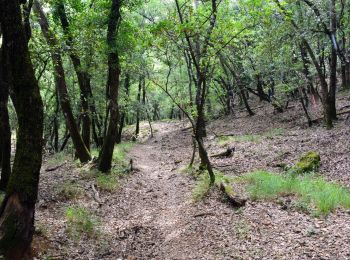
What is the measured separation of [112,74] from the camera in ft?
41.2

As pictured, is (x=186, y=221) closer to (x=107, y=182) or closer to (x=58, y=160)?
(x=107, y=182)

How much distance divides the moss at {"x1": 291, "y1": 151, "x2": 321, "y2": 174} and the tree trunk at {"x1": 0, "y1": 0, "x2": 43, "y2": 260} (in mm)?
8235

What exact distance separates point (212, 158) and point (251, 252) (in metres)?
9.30

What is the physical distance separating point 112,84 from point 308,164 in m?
7.41

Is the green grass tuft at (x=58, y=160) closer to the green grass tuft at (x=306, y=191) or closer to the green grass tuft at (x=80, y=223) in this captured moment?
the green grass tuft at (x=80, y=223)

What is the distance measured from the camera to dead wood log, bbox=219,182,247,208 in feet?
27.2

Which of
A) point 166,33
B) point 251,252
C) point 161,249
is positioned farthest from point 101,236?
point 166,33

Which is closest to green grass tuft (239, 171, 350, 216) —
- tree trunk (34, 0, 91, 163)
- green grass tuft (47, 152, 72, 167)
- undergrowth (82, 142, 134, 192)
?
undergrowth (82, 142, 134, 192)

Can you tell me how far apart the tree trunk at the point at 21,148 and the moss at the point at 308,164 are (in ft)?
27.0

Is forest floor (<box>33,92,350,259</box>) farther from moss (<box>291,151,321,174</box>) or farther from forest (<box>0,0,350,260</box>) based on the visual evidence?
moss (<box>291,151,321,174</box>)

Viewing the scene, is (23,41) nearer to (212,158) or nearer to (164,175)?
(164,175)

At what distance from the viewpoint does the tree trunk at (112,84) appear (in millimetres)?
11781

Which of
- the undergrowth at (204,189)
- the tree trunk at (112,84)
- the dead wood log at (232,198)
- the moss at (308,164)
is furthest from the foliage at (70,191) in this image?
the moss at (308,164)

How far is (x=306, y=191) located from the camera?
27.4ft
